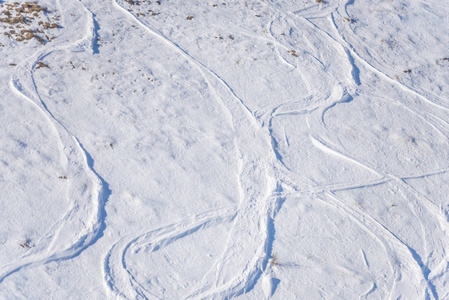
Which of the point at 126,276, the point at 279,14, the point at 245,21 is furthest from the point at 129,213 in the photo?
the point at 279,14

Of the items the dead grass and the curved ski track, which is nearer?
the curved ski track

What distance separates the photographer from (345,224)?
290cm

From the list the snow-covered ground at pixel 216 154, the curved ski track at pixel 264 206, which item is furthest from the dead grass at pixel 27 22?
the curved ski track at pixel 264 206

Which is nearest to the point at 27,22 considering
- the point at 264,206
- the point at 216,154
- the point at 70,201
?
the point at 70,201

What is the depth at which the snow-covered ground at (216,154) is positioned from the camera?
2.56m

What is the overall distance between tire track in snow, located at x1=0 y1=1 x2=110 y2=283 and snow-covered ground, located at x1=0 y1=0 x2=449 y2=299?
0.03 feet

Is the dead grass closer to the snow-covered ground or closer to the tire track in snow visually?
the snow-covered ground

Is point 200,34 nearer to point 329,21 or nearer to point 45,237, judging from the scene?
point 329,21

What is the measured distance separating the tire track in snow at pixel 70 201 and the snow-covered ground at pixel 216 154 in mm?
10

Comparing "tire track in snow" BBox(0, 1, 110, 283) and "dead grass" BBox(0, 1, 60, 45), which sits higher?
"dead grass" BBox(0, 1, 60, 45)

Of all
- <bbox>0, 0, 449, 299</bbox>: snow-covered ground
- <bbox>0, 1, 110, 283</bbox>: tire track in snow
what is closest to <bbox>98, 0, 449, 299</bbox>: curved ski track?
<bbox>0, 0, 449, 299</bbox>: snow-covered ground

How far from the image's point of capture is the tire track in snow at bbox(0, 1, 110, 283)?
2.46 metres

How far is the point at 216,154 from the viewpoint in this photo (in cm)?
314

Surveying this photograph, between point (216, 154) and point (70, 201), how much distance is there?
1.02m
